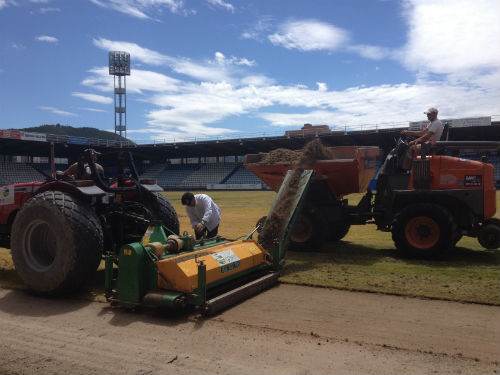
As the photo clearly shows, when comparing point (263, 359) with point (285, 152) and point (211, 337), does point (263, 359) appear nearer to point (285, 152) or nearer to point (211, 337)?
point (211, 337)

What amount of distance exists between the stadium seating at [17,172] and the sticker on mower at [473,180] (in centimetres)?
4839

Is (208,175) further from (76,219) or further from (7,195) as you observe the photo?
(76,219)

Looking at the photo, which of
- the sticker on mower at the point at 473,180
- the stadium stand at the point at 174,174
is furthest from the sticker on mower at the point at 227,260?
the stadium stand at the point at 174,174

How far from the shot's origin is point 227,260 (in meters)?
5.68

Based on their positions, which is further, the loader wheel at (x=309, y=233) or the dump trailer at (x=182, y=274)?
the loader wheel at (x=309, y=233)

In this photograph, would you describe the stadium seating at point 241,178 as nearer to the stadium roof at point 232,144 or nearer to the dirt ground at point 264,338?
the stadium roof at point 232,144

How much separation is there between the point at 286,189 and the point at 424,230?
2.42 m

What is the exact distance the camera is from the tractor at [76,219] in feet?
18.1

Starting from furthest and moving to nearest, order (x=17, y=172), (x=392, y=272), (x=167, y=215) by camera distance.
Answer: (x=17, y=172) → (x=167, y=215) → (x=392, y=272)

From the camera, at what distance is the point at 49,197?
5.80 m

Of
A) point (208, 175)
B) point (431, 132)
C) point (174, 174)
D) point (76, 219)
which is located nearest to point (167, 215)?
point (76, 219)

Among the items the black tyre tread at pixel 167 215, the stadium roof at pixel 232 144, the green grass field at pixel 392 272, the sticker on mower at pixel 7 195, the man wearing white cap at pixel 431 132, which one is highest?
the stadium roof at pixel 232 144

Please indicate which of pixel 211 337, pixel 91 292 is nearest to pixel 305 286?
pixel 211 337

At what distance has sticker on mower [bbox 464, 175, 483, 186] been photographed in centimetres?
793
